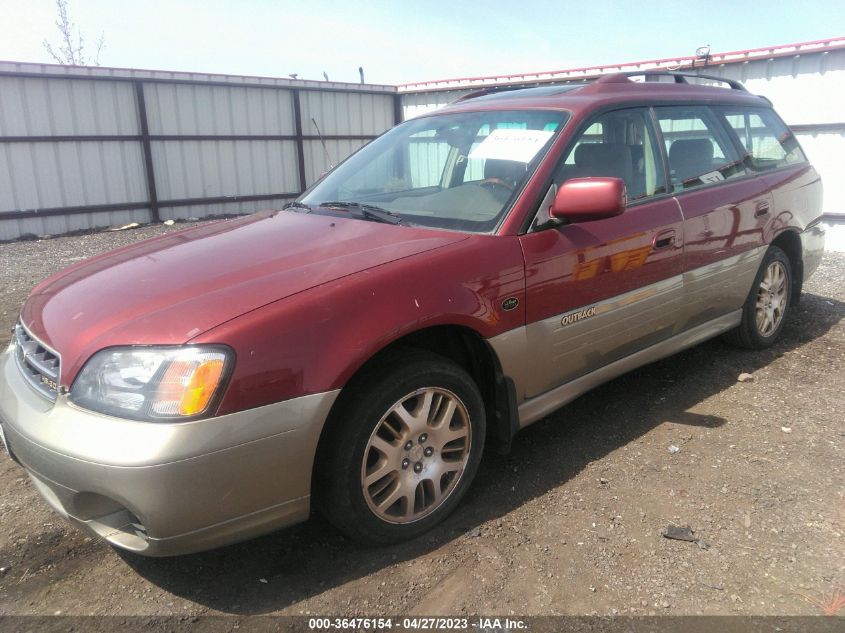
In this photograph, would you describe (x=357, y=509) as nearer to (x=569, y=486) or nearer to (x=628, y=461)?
(x=569, y=486)

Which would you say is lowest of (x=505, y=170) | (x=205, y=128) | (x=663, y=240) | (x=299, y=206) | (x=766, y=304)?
(x=766, y=304)

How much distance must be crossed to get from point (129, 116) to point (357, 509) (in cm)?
1231

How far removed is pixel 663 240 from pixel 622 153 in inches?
20.1

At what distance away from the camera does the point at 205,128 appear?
1346 cm

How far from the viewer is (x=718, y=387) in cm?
400

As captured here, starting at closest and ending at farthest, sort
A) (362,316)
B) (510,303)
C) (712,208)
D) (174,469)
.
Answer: (174,469) < (362,316) < (510,303) < (712,208)

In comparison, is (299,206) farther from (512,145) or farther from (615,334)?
(615,334)

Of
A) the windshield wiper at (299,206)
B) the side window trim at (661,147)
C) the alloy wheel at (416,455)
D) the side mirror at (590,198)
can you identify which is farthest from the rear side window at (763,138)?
the alloy wheel at (416,455)

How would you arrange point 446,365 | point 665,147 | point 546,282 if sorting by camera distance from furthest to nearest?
1. point 665,147
2. point 546,282
3. point 446,365

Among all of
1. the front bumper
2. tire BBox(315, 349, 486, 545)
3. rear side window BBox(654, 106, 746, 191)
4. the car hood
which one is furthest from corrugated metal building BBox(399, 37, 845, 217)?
the front bumper

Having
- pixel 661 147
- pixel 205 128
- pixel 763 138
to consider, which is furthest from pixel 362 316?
pixel 205 128

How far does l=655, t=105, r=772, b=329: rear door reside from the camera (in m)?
3.56

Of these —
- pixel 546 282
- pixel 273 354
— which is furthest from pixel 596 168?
pixel 273 354

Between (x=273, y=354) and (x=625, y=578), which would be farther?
(x=625, y=578)
